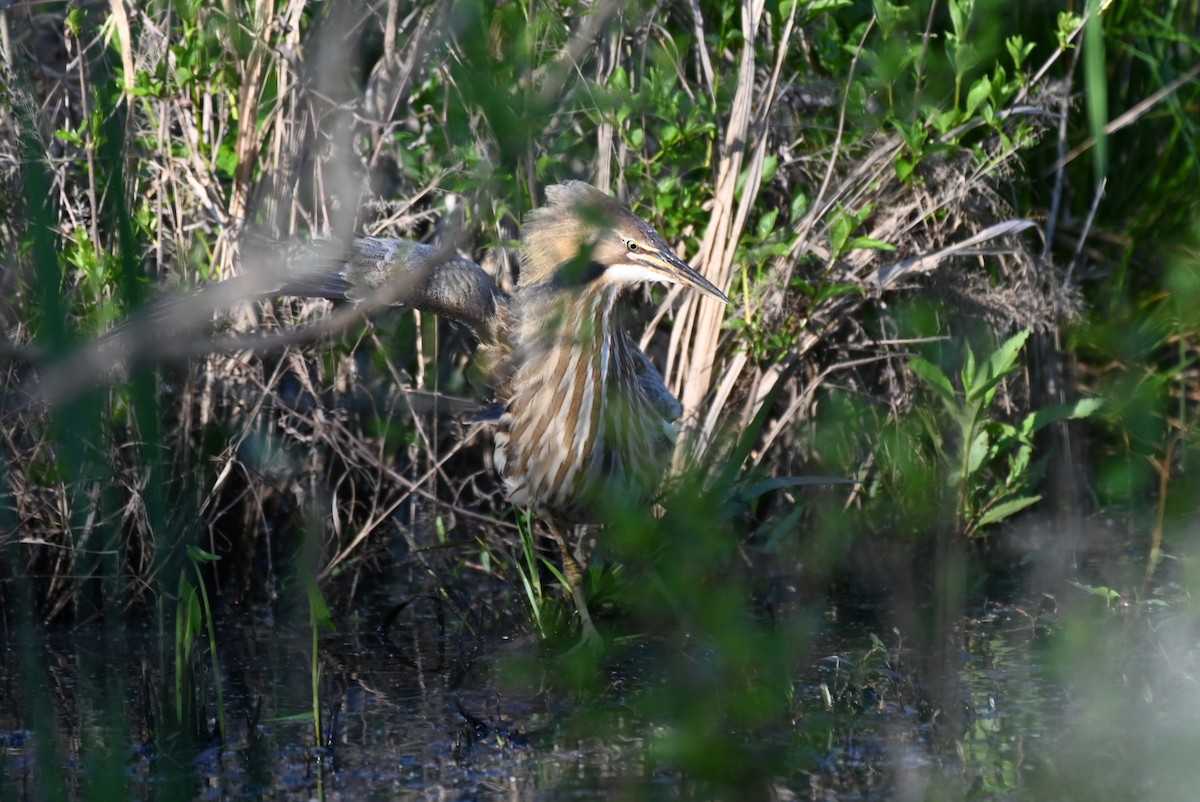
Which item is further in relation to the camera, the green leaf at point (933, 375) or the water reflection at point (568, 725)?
the green leaf at point (933, 375)

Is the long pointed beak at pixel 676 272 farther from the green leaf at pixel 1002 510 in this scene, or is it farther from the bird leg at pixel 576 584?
the green leaf at pixel 1002 510

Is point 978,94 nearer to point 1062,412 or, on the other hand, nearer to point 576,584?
point 1062,412

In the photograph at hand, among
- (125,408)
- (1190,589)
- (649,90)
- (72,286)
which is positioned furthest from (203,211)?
(1190,589)

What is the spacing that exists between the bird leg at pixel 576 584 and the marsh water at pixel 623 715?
0.33 feet

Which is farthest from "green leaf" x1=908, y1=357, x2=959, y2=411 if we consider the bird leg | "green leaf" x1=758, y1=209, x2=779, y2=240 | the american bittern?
the bird leg

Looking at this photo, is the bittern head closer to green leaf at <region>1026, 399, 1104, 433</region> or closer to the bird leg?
the bird leg

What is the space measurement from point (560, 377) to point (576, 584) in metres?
0.53

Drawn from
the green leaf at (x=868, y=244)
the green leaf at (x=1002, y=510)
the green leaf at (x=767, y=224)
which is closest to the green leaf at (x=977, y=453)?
the green leaf at (x=1002, y=510)

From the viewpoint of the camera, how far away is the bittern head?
3.54 meters

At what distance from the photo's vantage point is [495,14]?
2744 mm

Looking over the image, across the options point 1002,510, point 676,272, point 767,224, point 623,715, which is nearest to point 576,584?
point 623,715

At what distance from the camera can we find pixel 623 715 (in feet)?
10.3

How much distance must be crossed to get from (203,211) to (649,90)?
1.31 metres

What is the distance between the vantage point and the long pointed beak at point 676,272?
11.6 feet
